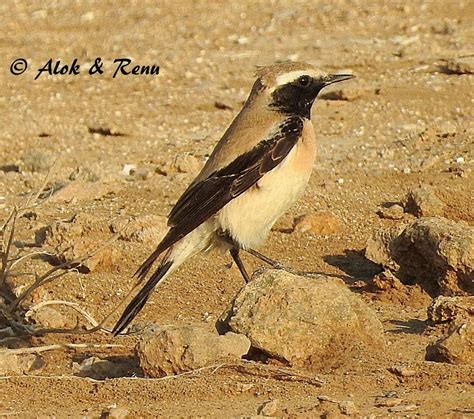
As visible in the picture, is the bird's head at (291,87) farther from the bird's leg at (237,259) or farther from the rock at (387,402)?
the rock at (387,402)

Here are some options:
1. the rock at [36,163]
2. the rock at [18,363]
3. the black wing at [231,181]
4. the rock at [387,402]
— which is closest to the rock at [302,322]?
the rock at [387,402]

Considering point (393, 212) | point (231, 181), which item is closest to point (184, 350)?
point (231, 181)

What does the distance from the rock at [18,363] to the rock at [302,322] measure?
3.55 ft

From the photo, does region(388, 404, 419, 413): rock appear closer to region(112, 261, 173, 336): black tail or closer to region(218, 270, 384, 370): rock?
region(218, 270, 384, 370): rock

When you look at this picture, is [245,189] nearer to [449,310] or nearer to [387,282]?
[387,282]

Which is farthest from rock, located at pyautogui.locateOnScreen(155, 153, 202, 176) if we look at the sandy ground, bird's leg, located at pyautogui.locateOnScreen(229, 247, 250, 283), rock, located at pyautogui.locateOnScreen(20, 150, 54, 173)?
bird's leg, located at pyautogui.locateOnScreen(229, 247, 250, 283)

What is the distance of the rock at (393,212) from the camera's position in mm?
9020

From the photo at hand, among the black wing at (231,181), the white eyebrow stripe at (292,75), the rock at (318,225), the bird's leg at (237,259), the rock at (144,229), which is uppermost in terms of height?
the white eyebrow stripe at (292,75)

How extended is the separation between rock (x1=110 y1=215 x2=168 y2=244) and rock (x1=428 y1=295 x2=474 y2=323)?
2.45 m

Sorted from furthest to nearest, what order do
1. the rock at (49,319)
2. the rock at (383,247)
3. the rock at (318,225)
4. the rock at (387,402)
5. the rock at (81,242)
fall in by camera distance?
the rock at (318,225) → the rock at (81,242) → the rock at (383,247) → the rock at (49,319) → the rock at (387,402)

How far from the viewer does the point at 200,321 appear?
24.3ft

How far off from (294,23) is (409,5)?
5.01ft

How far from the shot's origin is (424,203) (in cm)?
896

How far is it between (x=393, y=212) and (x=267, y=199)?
1.89 meters
